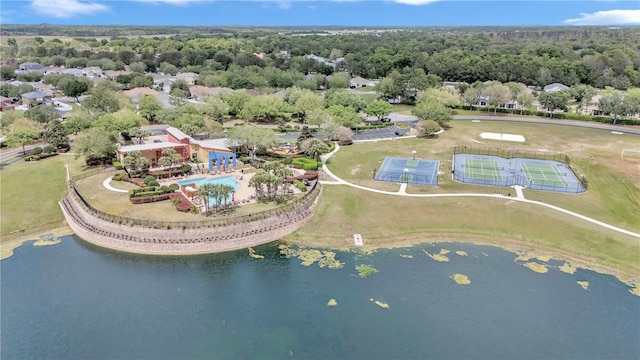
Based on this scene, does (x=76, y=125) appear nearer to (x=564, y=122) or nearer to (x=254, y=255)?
(x=254, y=255)

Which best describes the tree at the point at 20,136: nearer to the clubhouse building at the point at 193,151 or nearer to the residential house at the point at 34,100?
the clubhouse building at the point at 193,151

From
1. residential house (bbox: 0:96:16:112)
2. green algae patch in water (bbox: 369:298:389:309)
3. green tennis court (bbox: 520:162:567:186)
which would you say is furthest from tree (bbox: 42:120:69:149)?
green tennis court (bbox: 520:162:567:186)

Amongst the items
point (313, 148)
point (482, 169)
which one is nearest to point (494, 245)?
point (482, 169)

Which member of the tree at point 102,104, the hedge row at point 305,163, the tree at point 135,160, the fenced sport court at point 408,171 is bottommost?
the fenced sport court at point 408,171

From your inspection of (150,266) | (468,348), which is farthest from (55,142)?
(468,348)

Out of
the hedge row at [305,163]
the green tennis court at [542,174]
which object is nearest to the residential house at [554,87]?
the green tennis court at [542,174]

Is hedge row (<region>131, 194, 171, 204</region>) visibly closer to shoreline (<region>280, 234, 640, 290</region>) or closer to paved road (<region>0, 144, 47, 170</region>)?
shoreline (<region>280, 234, 640, 290</region>)

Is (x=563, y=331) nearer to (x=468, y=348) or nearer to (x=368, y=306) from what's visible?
(x=468, y=348)
